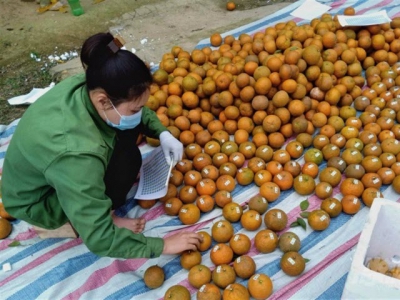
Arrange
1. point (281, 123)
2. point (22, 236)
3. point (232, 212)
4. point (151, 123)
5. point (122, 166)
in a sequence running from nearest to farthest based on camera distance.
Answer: point (122, 166) → point (232, 212) → point (22, 236) → point (151, 123) → point (281, 123)

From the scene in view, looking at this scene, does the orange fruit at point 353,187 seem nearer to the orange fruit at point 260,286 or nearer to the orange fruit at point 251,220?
the orange fruit at point 251,220

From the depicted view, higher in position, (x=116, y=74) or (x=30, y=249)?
(x=116, y=74)

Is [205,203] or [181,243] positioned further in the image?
[205,203]

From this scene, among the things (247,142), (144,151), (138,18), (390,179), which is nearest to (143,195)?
(144,151)

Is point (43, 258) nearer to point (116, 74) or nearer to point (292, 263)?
point (116, 74)

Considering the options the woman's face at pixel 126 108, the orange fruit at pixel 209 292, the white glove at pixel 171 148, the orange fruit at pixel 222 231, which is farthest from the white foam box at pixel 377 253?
the white glove at pixel 171 148

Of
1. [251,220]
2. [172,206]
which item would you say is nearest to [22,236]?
[172,206]

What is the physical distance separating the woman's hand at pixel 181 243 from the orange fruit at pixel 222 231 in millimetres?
129

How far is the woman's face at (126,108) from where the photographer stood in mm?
1685

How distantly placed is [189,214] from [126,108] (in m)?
0.82

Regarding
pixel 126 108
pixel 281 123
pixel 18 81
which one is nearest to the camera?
pixel 126 108

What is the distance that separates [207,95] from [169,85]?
0.99 ft

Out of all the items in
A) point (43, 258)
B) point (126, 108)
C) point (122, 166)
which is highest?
point (126, 108)

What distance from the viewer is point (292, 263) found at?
1.92 meters
